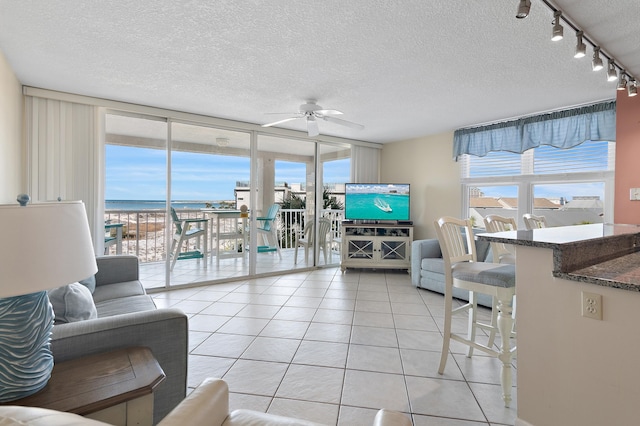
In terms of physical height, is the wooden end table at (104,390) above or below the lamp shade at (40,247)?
below

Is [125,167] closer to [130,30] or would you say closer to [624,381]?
[130,30]

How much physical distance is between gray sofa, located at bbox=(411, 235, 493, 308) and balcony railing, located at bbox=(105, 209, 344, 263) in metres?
1.76

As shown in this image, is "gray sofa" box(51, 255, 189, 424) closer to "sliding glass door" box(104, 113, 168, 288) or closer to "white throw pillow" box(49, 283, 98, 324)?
"white throw pillow" box(49, 283, 98, 324)

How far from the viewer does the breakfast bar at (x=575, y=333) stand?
1.23m

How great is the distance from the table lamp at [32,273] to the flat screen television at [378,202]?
437cm

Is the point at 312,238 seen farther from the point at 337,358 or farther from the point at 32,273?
the point at 32,273

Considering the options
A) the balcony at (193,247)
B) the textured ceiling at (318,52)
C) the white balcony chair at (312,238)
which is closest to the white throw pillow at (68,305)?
the textured ceiling at (318,52)

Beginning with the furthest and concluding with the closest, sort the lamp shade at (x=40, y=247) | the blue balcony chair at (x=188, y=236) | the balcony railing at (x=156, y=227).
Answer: the balcony railing at (x=156, y=227) < the blue balcony chair at (x=188, y=236) < the lamp shade at (x=40, y=247)

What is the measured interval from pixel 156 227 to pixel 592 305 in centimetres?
496

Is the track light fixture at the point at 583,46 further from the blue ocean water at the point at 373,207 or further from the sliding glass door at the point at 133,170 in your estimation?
the sliding glass door at the point at 133,170

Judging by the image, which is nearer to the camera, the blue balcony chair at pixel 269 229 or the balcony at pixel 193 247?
the balcony at pixel 193 247

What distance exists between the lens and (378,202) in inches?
204

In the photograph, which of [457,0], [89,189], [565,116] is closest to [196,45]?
[457,0]

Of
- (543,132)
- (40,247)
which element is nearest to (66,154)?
(40,247)
